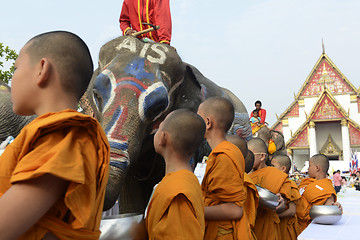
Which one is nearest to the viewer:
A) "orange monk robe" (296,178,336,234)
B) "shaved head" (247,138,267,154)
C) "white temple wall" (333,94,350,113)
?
"shaved head" (247,138,267,154)

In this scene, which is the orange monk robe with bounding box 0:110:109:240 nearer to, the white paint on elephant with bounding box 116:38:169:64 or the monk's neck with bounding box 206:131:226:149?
the monk's neck with bounding box 206:131:226:149

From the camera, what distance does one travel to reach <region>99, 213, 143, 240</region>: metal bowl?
1.51 m

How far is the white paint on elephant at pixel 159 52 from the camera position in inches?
123

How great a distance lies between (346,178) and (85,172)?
20.8 m

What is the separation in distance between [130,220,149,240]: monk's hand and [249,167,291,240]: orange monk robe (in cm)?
170

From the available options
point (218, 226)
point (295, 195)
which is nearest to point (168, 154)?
point (218, 226)

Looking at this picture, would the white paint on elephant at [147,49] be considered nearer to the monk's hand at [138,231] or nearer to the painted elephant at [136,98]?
the painted elephant at [136,98]

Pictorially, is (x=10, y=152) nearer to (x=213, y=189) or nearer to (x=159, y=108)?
(x=213, y=189)

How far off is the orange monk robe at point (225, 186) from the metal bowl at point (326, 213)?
186cm

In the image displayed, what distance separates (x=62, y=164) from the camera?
101 centimetres

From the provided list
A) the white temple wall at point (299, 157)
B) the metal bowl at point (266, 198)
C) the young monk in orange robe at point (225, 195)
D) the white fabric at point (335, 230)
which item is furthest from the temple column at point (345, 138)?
the young monk in orange robe at point (225, 195)

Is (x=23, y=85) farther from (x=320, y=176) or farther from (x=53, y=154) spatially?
(x=320, y=176)

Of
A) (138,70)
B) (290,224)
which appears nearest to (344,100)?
(290,224)

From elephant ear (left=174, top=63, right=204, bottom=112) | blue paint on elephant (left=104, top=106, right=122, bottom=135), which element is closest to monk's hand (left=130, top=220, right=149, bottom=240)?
blue paint on elephant (left=104, top=106, right=122, bottom=135)
